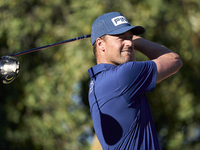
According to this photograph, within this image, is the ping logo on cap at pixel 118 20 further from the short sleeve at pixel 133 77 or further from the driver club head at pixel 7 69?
the driver club head at pixel 7 69

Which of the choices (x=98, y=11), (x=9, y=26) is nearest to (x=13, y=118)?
(x=9, y=26)

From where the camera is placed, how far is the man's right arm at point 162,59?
7.61 feet

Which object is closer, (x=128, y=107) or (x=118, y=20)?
(x=128, y=107)

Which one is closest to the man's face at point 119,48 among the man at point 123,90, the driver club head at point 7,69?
the man at point 123,90

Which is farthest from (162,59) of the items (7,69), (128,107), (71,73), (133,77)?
(71,73)

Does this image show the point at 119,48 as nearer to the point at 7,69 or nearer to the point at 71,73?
the point at 7,69

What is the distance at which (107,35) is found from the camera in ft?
8.07

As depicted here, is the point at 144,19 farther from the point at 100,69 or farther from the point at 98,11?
the point at 100,69

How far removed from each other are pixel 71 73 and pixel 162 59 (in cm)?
290

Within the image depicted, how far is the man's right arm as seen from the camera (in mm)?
2320

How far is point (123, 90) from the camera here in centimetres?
222

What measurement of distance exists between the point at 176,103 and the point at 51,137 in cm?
214

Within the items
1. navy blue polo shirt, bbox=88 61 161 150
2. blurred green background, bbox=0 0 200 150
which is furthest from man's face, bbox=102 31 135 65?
blurred green background, bbox=0 0 200 150

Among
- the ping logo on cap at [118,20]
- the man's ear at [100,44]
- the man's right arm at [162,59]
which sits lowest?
the man's right arm at [162,59]
